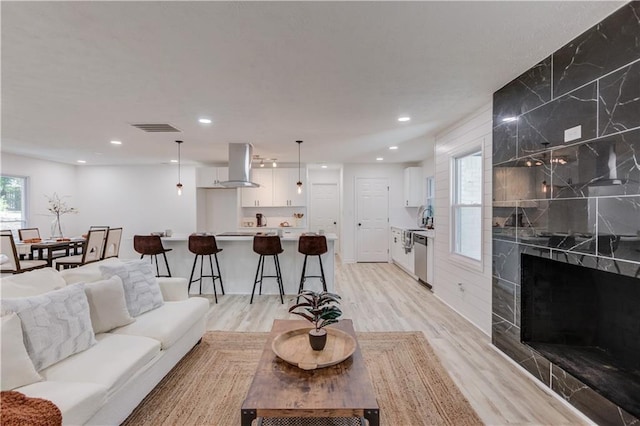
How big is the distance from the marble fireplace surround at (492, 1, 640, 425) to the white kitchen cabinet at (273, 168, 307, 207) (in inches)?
190

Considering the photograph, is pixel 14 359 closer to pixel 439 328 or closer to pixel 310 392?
pixel 310 392

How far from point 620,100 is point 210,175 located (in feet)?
22.6

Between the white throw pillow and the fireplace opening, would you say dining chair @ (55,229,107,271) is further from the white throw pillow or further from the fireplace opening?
the fireplace opening

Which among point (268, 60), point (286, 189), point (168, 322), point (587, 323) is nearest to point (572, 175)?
point (587, 323)

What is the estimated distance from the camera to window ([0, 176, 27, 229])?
6094 mm

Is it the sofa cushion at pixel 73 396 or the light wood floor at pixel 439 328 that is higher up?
the sofa cushion at pixel 73 396

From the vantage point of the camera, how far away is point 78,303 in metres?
2.07

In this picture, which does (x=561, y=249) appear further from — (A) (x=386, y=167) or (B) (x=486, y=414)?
(A) (x=386, y=167)

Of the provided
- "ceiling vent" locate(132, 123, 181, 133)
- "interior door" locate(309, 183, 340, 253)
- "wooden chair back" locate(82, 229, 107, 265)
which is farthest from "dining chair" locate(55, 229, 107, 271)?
"interior door" locate(309, 183, 340, 253)

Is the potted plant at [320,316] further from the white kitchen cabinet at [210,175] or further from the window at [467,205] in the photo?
the white kitchen cabinet at [210,175]

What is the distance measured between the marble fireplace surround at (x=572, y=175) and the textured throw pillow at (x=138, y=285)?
10.9ft

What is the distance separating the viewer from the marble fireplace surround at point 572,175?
1.79 meters

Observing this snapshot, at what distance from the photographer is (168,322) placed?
2.54 metres

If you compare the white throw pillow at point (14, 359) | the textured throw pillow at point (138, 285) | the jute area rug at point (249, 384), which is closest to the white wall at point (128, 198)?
the textured throw pillow at point (138, 285)
